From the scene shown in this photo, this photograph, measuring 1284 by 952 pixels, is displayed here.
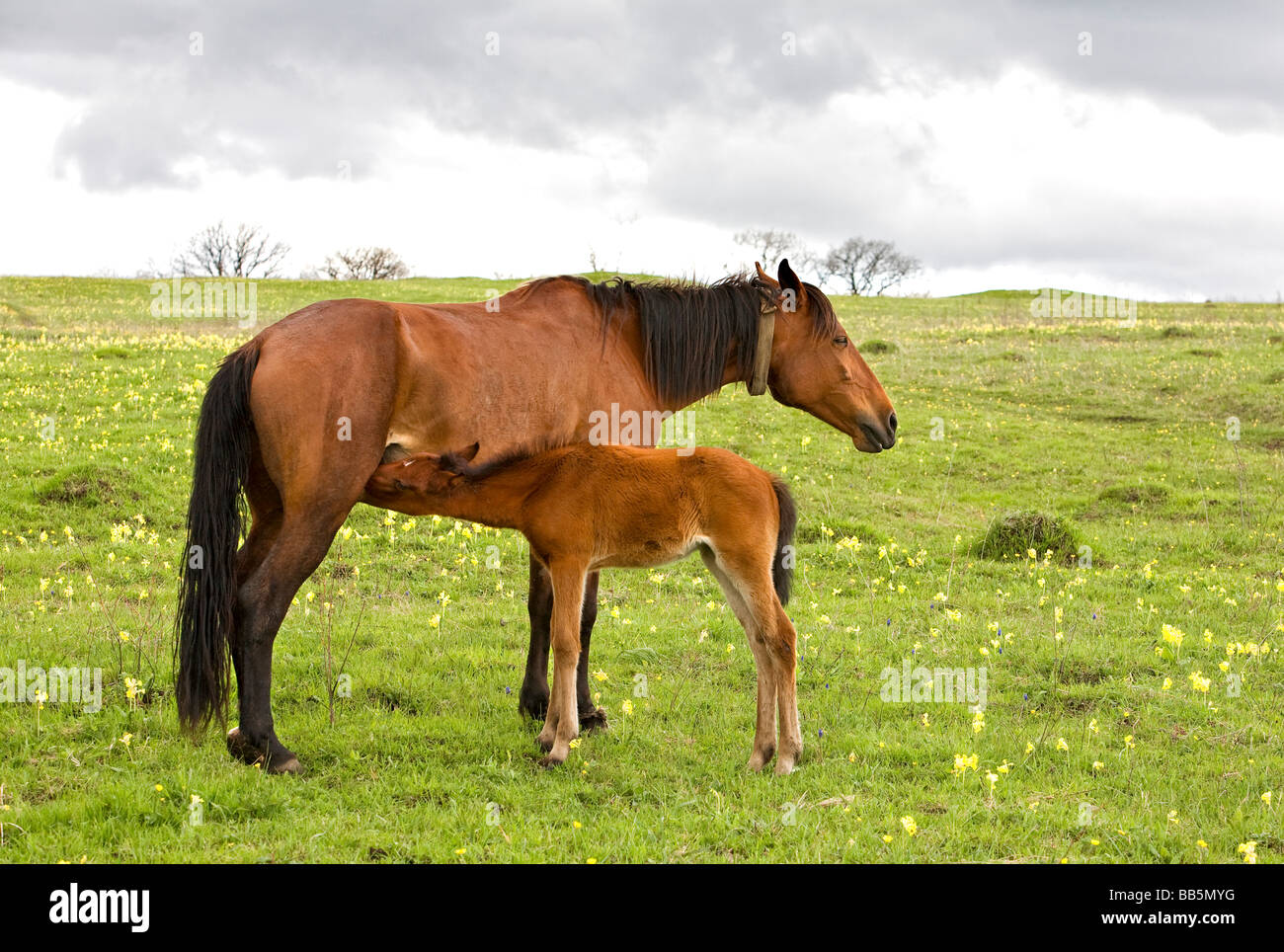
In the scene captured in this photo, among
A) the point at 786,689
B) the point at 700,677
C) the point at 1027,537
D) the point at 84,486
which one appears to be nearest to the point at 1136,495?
the point at 1027,537

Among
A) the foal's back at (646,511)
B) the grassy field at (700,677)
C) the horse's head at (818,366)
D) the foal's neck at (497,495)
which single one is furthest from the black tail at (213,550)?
the horse's head at (818,366)

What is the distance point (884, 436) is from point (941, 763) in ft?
9.58

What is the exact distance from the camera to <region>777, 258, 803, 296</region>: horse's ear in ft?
26.5

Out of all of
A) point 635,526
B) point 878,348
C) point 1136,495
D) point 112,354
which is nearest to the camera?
point 635,526

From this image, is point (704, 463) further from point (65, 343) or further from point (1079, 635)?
point (65, 343)

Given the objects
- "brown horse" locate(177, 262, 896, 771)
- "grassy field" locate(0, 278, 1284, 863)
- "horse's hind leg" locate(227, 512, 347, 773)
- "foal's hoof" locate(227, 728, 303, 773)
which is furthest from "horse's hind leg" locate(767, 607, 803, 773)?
"foal's hoof" locate(227, 728, 303, 773)

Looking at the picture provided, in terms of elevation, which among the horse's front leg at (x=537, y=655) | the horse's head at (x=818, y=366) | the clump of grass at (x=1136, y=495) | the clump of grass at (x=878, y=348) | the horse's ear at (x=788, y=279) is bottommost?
the horse's front leg at (x=537, y=655)

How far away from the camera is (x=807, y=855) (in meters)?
5.19

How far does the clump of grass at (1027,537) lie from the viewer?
40.9ft

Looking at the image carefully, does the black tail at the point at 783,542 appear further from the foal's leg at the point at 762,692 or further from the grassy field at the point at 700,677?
the grassy field at the point at 700,677

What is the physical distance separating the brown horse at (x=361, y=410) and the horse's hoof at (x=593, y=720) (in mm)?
17

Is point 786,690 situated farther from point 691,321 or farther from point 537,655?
point 691,321

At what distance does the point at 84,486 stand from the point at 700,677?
8.84m

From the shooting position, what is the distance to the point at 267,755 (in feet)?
20.6
